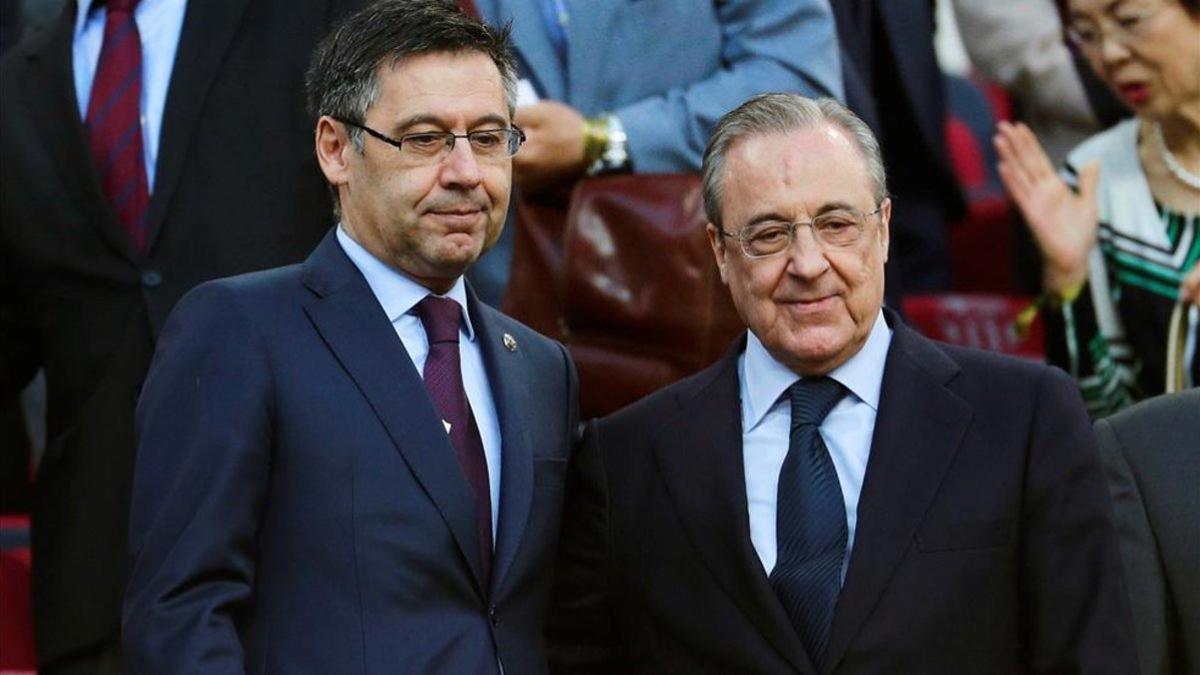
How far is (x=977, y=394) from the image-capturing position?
3713 mm

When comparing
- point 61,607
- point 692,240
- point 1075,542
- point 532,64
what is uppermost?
point 532,64

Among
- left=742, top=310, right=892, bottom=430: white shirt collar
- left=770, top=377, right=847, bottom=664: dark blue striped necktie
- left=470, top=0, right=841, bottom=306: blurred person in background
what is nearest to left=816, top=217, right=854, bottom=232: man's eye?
left=742, top=310, right=892, bottom=430: white shirt collar

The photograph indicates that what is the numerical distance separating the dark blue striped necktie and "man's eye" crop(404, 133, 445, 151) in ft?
2.35

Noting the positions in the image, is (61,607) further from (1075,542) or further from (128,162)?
(1075,542)

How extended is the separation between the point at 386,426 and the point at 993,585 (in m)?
0.96

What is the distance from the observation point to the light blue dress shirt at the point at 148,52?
4.48 metres

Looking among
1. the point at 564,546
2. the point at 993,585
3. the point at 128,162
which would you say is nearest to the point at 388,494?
the point at 564,546

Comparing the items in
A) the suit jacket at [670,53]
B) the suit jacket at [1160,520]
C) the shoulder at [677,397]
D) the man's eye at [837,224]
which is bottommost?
the suit jacket at [1160,520]

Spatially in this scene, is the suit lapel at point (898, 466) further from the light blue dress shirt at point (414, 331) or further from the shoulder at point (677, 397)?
the light blue dress shirt at point (414, 331)

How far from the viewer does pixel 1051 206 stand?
5.39 meters

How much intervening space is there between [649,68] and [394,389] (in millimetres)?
1442

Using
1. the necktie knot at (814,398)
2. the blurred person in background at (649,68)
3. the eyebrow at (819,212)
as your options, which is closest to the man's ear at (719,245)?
the eyebrow at (819,212)

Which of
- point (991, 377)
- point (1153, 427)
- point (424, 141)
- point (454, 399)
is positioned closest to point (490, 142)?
point (424, 141)

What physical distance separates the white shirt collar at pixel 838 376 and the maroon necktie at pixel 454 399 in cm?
45
